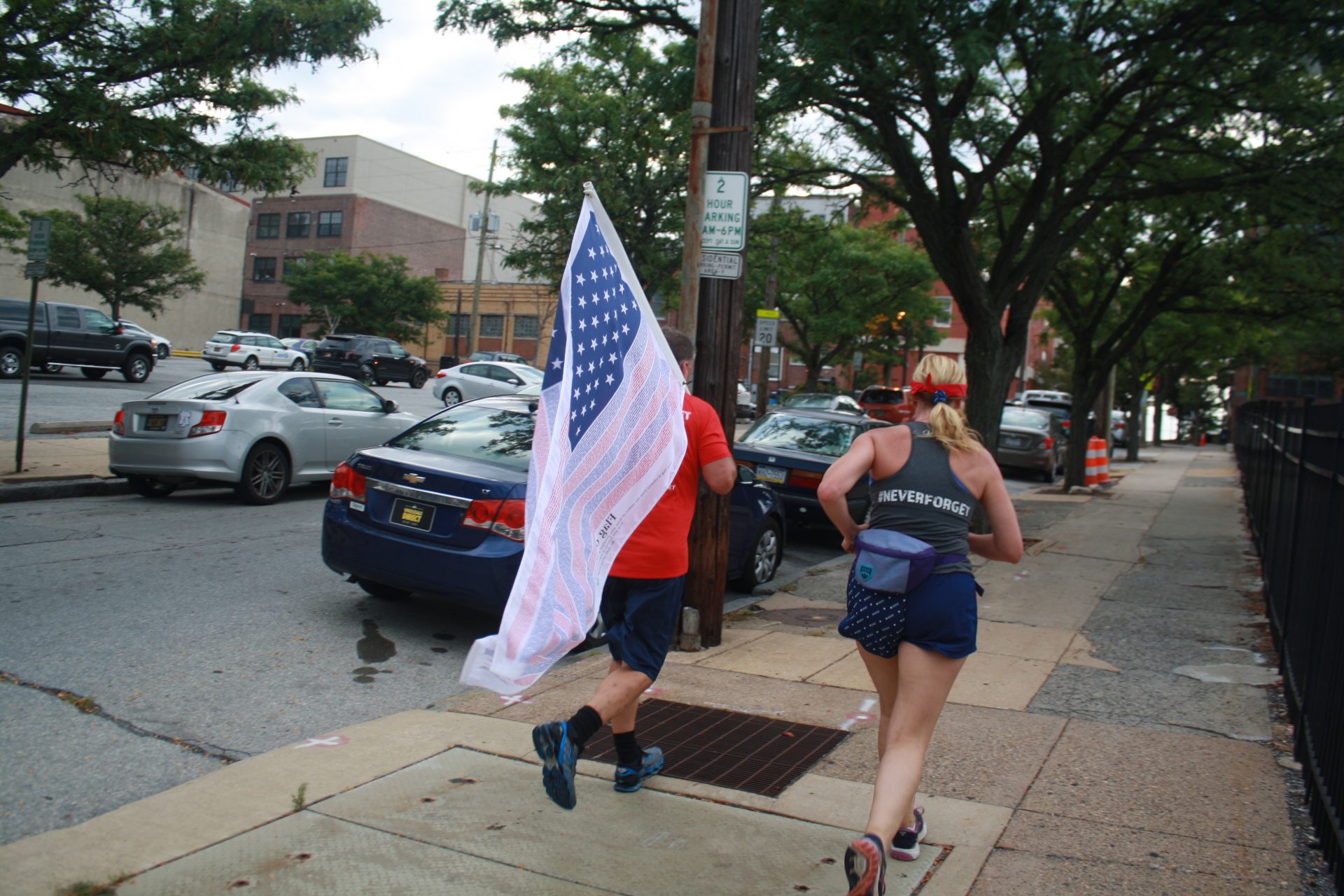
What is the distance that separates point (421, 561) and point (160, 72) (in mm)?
7367

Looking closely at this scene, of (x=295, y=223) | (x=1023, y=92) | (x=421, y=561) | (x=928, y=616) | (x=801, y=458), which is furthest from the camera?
(x=295, y=223)

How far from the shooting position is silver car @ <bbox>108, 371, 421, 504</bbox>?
37.3ft

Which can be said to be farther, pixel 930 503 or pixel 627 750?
pixel 627 750

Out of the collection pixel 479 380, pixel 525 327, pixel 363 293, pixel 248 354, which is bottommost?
pixel 479 380

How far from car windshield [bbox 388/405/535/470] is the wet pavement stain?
128 cm

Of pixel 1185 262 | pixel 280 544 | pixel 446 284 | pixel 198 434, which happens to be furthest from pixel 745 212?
pixel 446 284

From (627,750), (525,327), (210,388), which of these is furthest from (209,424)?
(525,327)

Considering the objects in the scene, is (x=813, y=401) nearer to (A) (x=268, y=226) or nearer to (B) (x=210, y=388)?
(B) (x=210, y=388)

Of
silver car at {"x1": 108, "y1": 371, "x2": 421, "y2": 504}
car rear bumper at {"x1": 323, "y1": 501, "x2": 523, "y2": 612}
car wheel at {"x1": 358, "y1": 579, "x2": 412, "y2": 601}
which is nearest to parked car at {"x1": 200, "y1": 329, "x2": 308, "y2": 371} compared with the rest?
silver car at {"x1": 108, "y1": 371, "x2": 421, "y2": 504}

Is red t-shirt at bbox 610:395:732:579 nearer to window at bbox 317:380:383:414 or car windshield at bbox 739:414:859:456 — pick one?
car windshield at bbox 739:414:859:456

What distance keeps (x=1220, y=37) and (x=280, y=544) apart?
11197 mm

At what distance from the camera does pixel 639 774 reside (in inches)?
172

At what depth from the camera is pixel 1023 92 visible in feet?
48.9

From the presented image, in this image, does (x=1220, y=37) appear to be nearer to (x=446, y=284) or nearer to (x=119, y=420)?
(x=119, y=420)
